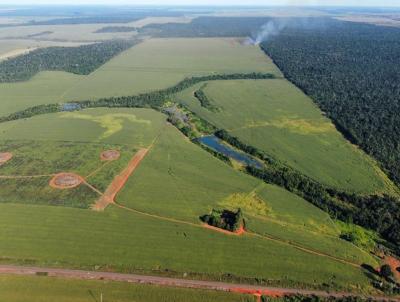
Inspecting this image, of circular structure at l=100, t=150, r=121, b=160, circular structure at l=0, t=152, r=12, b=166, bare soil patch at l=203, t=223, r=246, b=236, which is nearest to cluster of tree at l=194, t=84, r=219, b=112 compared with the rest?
circular structure at l=100, t=150, r=121, b=160

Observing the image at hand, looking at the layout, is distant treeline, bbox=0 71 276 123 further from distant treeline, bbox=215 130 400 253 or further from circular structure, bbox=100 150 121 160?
distant treeline, bbox=215 130 400 253

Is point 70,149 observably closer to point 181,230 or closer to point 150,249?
point 181,230

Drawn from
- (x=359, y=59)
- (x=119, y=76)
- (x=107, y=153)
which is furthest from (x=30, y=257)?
(x=359, y=59)

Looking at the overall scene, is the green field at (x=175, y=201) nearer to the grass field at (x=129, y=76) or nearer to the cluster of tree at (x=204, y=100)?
the cluster of tree at (x=204, y=100)

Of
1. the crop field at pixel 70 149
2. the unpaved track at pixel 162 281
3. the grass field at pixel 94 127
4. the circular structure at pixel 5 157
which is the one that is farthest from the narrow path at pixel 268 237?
the circular structure at pixel 5 157

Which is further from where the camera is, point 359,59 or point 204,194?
point 359,59

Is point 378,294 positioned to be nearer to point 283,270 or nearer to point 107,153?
point 283,270

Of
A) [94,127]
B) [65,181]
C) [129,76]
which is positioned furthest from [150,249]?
[129,76]
